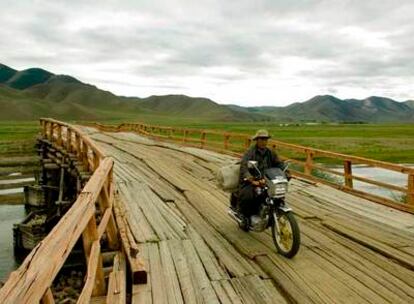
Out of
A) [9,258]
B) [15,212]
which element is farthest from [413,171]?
[15,212]

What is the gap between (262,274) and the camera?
21.5ft

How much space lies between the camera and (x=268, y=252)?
757 cm

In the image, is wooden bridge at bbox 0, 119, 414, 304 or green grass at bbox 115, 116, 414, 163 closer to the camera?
wooden bridge at bbox 0, 119, 414, 304

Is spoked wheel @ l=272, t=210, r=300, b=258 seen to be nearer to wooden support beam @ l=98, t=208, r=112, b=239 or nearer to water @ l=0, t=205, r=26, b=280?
wooden support beam @ l=98, t=208, r=112, b=239

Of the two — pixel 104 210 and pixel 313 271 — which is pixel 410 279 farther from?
pixel 104 210

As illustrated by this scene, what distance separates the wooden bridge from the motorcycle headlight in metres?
0.97

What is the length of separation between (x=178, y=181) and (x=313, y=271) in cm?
843

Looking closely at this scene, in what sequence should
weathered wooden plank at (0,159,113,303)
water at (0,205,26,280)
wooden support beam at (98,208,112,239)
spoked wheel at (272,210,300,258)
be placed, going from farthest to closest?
water at (0,205,26,280) → spoked wheel at (272,210,300,258) → wooden support beam at (98,208,112,239) → weathered wooden plank at (0,159,113,303)

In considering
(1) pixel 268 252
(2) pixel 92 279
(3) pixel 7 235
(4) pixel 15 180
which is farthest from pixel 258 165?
(4) pixel 15 180

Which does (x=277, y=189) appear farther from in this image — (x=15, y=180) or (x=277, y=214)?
(x=15, y=180)

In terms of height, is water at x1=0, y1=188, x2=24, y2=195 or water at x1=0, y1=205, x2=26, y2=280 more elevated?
water at x1=0, y1=205, x2=26, y2=280

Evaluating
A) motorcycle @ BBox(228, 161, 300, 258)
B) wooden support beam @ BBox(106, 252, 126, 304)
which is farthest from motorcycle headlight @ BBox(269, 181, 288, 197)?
wooden support beam @ BBox(106, 252, 126, 304)

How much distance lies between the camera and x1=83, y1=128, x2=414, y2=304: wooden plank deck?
19.2ft

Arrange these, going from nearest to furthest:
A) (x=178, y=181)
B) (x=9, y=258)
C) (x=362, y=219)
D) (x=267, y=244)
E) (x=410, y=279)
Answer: (x=410, y=279) < (x=267, y=244) < (x=362, y=219) < (x=178, y=181) < (x=9, y=258)
